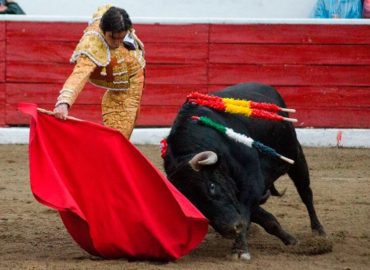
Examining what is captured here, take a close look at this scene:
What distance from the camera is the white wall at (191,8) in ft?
28.8

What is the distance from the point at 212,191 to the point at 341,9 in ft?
14.8

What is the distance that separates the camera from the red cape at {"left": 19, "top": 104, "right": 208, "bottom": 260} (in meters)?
4.27

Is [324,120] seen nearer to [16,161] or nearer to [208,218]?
[16,161]

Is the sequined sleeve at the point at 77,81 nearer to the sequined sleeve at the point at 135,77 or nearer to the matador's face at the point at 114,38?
the matador's face at the point at 114,38

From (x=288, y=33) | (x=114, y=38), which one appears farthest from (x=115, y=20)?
(x=288, y=33)

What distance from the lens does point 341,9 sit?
8.50 m

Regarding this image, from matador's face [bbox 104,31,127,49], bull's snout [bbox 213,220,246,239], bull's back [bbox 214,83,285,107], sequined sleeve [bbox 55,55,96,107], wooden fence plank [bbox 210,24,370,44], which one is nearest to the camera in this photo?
bull's snout [bbox 213,220,246,239]

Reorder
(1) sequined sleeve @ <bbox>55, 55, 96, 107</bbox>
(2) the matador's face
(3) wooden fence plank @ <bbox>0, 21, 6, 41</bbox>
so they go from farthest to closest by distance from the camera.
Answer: (3) wooden fence plank @ <bbox>0, 21, 6, 41</bbox>
(2) the matador's face
(1) sequined sleeve @ <bbox>55, 55, 96, 107</bbox>

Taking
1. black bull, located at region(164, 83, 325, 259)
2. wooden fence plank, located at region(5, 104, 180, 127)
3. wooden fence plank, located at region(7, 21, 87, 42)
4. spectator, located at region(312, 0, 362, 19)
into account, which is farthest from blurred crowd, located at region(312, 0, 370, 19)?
black bull, located at region(164, 83, 325, 259)

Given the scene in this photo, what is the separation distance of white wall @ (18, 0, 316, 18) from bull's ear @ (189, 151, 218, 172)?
4584 millimetres

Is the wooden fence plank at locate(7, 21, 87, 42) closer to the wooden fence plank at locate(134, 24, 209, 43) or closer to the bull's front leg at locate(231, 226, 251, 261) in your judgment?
the wooden fence plank at locate(134, 24, 209, 43)

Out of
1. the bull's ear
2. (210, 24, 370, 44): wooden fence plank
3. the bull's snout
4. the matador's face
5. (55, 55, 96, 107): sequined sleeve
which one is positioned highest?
the matador's face

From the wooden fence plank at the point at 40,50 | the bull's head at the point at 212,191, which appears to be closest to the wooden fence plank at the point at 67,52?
the wooden fence plank at the point at 40,50

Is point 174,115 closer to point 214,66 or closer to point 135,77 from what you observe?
point 214,66
